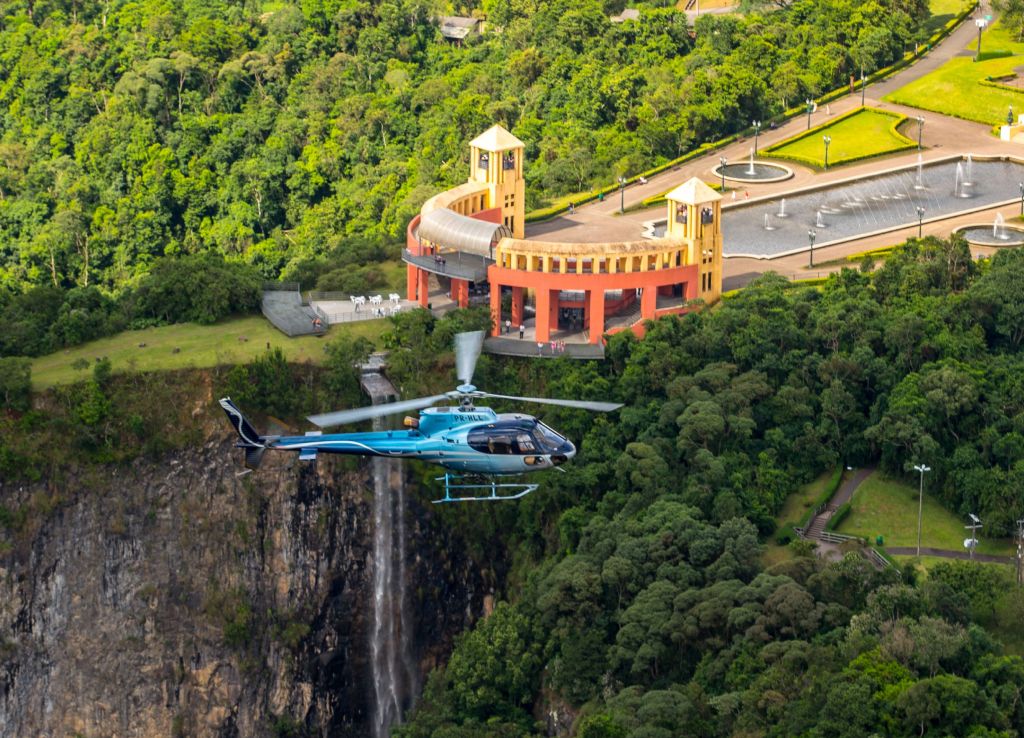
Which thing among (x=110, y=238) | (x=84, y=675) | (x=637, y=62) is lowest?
(x=84, y=675)

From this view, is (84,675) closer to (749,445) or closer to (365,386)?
(365,386)

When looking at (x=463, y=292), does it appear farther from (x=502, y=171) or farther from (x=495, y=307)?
(x=502, y=171)

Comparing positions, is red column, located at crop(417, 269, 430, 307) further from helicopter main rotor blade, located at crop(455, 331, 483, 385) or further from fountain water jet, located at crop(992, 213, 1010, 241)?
fountain water jet, located at crop(992, 213, 1010, 241)

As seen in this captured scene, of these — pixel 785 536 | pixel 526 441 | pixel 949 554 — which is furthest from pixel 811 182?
pixel 526 441

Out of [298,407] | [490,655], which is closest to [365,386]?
[298,407]

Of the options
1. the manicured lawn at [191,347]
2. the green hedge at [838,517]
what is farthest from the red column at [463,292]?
the green hedge at [838,517]

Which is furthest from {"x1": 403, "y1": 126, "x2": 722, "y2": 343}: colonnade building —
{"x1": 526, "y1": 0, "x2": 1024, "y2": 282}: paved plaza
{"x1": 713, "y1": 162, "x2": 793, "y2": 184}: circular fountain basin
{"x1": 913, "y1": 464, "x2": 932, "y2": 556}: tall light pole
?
{"x1": 713, "y1": 162, "x2": 793, "y2": 184}: circular fountain basin
